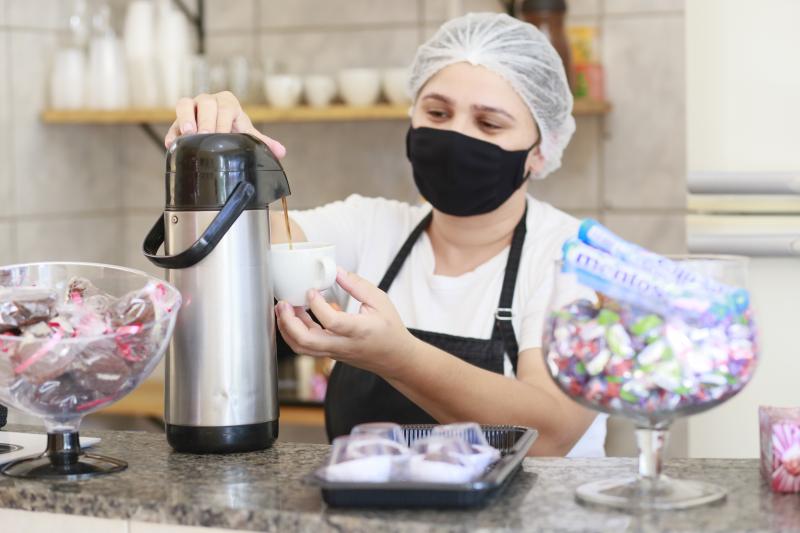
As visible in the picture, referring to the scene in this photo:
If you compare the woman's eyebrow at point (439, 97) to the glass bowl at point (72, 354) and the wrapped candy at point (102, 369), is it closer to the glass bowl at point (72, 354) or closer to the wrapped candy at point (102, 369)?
the glass bowl at point (72, 354)

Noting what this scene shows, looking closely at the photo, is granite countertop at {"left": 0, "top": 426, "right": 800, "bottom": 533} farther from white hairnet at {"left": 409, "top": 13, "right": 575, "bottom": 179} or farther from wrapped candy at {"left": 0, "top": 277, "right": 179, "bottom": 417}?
white hairnet at {"left": 409, "top": 13, "right": 575, "bottom": 179}

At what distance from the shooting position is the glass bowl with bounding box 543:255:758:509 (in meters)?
0.95

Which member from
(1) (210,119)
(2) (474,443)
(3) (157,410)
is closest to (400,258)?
(1) (210,119)

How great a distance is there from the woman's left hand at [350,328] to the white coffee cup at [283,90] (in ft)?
5.11

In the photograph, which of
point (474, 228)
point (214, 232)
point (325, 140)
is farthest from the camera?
point (325, 140)

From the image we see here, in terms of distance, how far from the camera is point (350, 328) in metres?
1.28

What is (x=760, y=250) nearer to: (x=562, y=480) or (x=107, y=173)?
(x=562, y=480)

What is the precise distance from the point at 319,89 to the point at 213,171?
1658 mm

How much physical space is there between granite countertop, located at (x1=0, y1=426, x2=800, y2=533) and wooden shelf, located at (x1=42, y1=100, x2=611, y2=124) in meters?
1.57

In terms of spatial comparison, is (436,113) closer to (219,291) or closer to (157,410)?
(219,291)

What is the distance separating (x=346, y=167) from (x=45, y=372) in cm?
206

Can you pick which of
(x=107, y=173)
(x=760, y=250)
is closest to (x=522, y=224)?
(x=760, y=250)

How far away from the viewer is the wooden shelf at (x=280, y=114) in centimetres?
272

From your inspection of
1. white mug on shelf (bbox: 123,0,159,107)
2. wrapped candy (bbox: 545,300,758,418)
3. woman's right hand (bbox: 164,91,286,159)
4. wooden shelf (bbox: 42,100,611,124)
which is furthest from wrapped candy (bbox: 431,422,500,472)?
white mug on shelf (bbox: 123,0,159,107)
